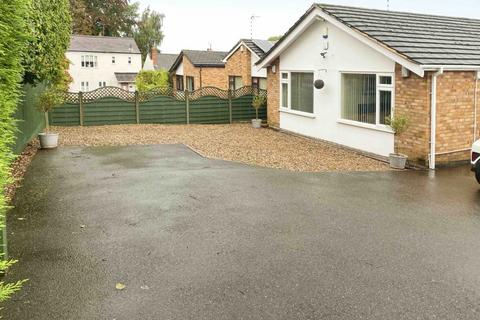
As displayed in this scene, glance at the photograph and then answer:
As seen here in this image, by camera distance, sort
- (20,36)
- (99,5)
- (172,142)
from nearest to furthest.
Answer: (20,36), (172,142), (99,5)

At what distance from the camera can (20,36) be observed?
17.0 feet

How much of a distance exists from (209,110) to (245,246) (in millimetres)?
16631

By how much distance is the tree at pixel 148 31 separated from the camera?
6712 cm

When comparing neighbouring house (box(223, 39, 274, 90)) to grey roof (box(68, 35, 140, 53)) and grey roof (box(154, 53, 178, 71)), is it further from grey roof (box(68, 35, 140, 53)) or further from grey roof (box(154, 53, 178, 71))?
grey roof (box(154, 53, 178, 71))

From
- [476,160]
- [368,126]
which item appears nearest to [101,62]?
[368,126]

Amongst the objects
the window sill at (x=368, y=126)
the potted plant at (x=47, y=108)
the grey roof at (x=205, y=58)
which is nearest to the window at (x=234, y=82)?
the grey roof at (x=205, y=58)

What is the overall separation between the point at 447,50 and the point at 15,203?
1096cm

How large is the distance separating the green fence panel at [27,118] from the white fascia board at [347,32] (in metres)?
8.73

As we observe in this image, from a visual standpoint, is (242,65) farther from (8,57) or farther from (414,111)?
(8,57)


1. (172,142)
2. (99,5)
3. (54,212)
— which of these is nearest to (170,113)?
(172,142)

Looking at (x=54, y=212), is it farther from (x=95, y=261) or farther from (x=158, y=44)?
(x=158, y=44)

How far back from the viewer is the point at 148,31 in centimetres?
6738

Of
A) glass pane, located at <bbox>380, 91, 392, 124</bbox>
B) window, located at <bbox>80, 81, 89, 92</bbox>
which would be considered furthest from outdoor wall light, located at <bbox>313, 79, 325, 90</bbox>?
window, located at <bbox>80, 81, 89, 92</bbox>

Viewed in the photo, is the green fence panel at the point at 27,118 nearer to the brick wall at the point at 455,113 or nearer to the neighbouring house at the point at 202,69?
the brick wall at the point at 455,113
